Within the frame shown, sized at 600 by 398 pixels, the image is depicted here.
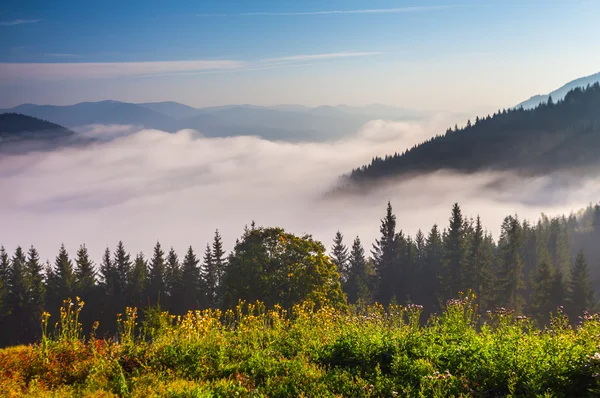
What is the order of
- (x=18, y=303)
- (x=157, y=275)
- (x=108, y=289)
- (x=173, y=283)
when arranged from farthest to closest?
1. (x=157, y=275)
2. (x=108, y=289)
3. (x=173, y=283)
4. (x=18, y=303)

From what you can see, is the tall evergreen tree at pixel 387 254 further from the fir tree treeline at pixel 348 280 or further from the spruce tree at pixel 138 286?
→ the spruce tree at pixel 138 286

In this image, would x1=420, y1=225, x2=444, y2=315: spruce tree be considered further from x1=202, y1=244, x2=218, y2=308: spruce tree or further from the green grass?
the green grass

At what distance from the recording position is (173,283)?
72562 mm

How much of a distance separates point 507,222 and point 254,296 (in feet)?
358

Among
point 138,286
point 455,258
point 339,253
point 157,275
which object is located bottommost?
point 138,286

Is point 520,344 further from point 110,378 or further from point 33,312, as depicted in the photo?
point 33,312

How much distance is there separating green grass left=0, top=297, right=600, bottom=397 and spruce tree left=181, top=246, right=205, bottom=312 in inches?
2445

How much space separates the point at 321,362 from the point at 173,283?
6790cm

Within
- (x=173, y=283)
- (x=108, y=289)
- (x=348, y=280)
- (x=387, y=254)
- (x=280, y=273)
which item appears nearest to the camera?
(x=280, y=273)

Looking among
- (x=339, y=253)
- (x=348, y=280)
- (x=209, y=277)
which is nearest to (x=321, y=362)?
(x=209, y=277)

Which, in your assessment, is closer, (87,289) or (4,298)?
(4,298)

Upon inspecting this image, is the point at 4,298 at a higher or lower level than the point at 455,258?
lower

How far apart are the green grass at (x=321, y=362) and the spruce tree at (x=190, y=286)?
62.1 meters

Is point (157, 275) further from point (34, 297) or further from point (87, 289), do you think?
point (34, 297)
